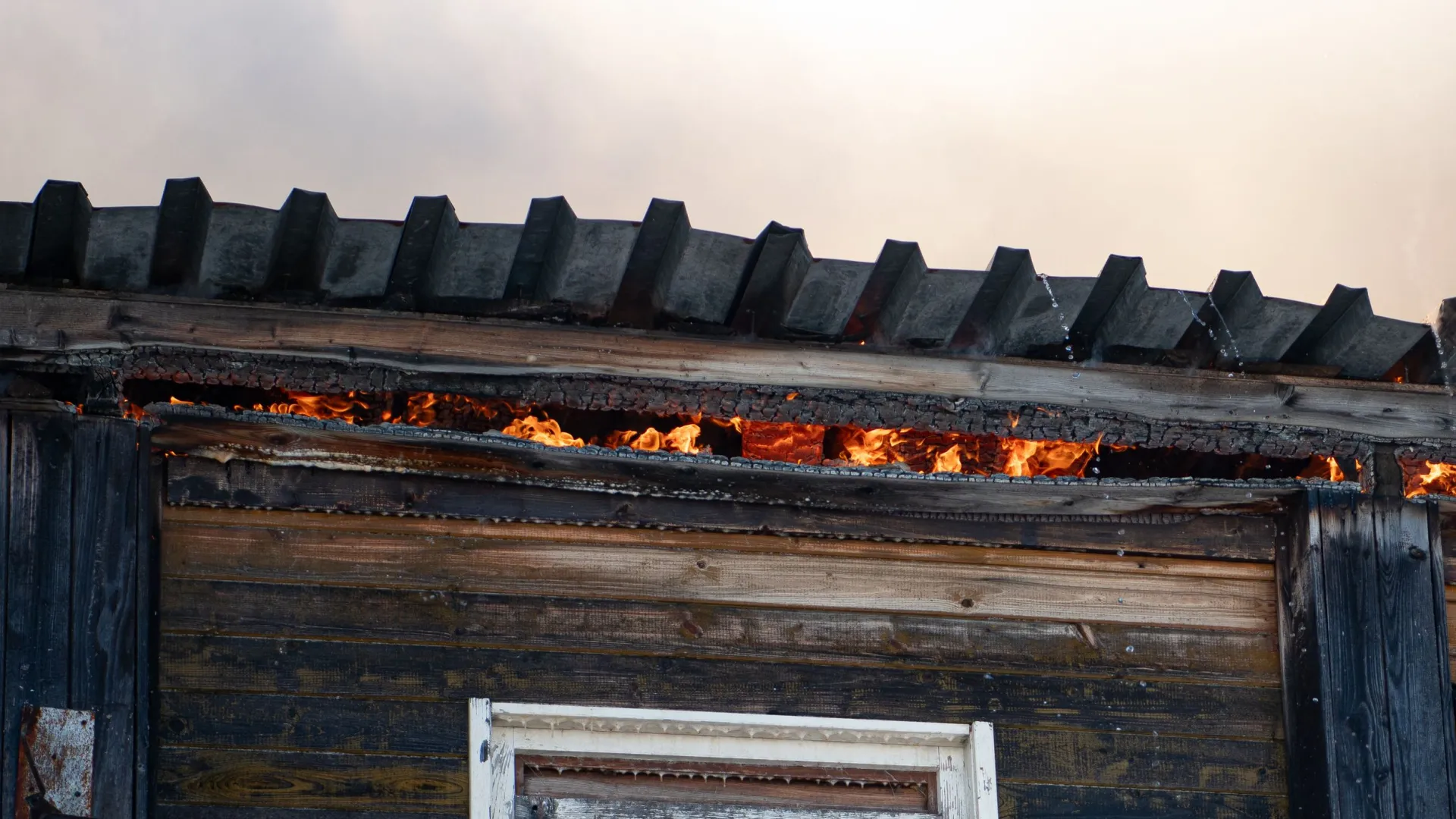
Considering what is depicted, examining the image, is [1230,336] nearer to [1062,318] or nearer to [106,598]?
[1062,318]

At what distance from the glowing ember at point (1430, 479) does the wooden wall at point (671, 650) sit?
2.18ft

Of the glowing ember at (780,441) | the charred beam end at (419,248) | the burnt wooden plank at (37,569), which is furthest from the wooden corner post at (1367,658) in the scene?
the burnt wooden plank at (37,569)

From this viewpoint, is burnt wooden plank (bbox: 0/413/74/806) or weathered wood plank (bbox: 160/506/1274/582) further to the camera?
weathered wood plank (bbox: 160/506/1274/582)

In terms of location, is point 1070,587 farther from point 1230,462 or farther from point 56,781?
point 56,781

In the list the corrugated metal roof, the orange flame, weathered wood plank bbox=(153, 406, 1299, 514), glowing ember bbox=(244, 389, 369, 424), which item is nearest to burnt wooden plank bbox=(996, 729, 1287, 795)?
weathered wood plank bbox=(153, 406, 1299, 514)

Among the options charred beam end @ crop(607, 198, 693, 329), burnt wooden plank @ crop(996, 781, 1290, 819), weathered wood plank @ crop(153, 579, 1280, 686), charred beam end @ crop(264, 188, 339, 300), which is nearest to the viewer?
charred beam end @ crop(264, 188, 339, 300)

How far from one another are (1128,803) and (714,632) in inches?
62.5

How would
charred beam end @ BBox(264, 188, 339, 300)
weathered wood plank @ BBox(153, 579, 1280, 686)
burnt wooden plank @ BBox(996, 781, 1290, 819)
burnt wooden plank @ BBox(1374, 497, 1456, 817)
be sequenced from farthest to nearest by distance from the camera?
burnt wooden plank @ BBox(1374, 497, 1456, 817) < burnt wooden plank @ BBox(996, 781, 1290, 819) < weathered wood plank @ BBox(153, 579, 1280, 686) < charred beam end @ BBox(264, 188, 339, 300)

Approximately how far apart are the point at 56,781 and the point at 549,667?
62.6 inches

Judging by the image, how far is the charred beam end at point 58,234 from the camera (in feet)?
16.1

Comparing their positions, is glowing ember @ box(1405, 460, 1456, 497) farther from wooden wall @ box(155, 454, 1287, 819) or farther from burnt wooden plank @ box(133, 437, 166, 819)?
burnt wooden plank @ box(133, 437, 166, 819)

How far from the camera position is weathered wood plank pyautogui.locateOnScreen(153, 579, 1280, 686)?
525 cm

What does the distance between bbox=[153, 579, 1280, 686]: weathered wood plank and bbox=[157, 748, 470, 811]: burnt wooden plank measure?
1.31ft

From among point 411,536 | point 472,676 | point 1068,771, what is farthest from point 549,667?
point 1068,771
